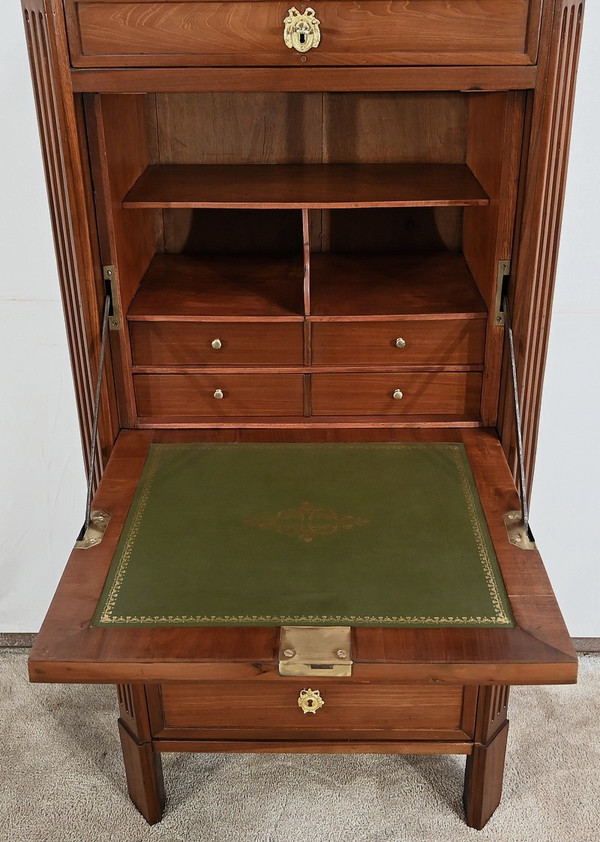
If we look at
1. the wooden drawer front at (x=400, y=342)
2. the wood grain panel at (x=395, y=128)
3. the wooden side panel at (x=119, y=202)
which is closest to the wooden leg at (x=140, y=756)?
the wooden side panel at (x=119, y=202)

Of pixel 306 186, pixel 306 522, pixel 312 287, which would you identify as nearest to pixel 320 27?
pixel 306 186

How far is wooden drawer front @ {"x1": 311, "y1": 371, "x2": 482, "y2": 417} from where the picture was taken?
Answer: 2.07 metres

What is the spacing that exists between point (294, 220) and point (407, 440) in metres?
0.65

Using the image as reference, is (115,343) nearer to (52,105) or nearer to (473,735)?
(52,105)

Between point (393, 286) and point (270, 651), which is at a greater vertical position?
point (393, 286)

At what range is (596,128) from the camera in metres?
2.32

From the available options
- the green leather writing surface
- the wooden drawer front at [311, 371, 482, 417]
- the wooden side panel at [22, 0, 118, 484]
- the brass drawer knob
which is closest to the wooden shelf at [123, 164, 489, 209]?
the wooden side panel at [22, 0, 118, 484]

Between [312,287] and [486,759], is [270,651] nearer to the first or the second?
[486,759]

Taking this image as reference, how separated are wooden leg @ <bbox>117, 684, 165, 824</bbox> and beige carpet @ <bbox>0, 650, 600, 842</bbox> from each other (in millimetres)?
68

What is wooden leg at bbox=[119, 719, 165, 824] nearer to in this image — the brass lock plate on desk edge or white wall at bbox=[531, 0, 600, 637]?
the brass lock plate on desk edge

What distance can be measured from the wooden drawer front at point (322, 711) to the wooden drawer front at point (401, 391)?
63cm

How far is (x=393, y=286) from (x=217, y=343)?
0.43m

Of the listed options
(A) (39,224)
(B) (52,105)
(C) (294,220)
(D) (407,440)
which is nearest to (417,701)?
(D) (407,440)

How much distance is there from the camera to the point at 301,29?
1.66 m
